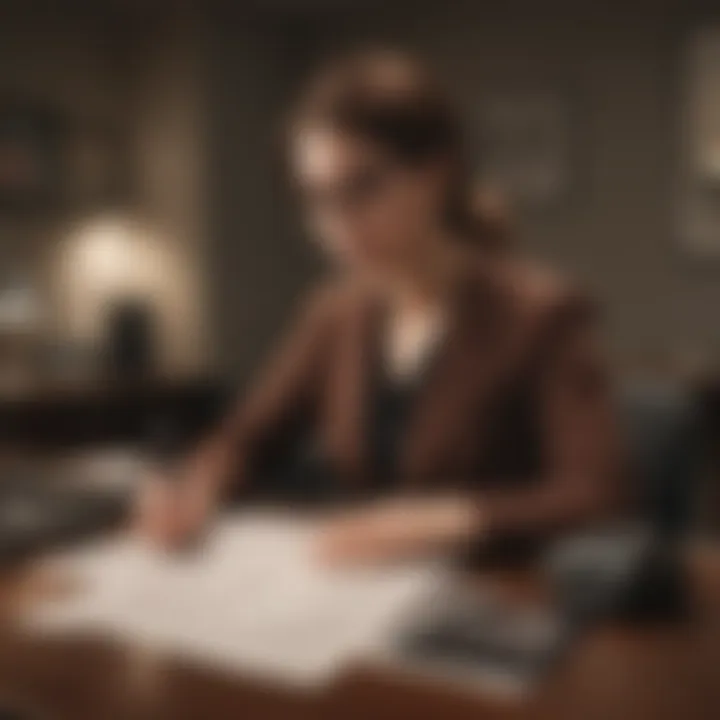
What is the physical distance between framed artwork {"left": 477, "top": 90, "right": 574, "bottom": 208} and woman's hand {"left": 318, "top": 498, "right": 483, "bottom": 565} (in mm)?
244

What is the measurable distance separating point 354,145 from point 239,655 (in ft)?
1.28

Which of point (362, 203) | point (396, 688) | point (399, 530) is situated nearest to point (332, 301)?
point (362, 203)

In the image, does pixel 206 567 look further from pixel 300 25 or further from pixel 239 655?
pixel 300 25

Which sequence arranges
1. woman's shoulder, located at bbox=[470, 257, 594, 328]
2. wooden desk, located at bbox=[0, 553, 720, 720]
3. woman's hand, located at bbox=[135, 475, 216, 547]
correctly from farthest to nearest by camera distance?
woman's hand, located at bbox=[135, 475, 216, 547], woman's shoulder, located at bbox=[470, 257, 594, 328], wooden desk, located at bbox=[0, 553, 720, 720]

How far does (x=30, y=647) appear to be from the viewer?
775 mm

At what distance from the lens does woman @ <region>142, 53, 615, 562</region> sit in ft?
2.48

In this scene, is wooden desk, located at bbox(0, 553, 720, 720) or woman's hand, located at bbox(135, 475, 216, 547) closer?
wooden desk, located at bbox(0, 553, 720, 720)

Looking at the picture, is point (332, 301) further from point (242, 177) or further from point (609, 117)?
point (609, 117)

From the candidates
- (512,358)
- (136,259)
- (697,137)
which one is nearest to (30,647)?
(136,259)

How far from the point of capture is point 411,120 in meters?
0.76

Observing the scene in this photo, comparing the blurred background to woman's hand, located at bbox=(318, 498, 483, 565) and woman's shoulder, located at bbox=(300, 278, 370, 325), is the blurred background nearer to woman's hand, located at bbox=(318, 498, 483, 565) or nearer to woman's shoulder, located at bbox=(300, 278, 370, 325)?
woman's shoulder, located at bbox=(300, 278, 370, 325)

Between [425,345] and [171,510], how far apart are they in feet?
0.87


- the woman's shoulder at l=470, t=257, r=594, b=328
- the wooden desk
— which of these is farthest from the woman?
the wooden desk

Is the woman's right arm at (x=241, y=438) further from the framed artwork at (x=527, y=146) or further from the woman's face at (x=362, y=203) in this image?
the framed artwork at (x=527, y=146)
